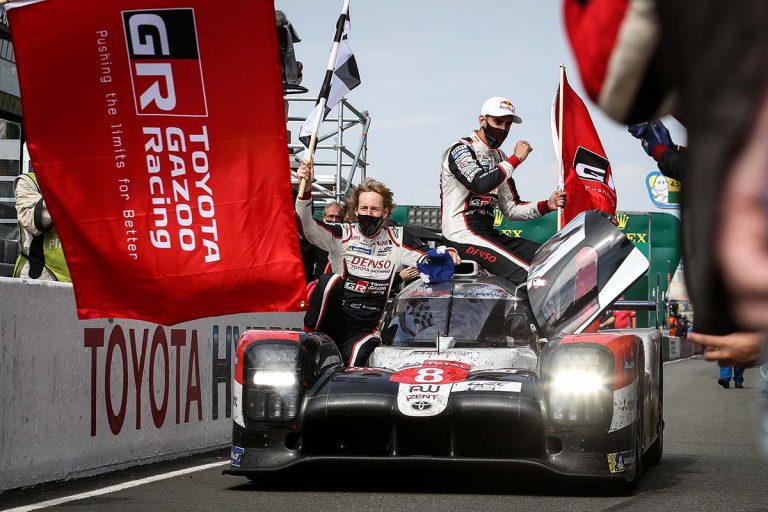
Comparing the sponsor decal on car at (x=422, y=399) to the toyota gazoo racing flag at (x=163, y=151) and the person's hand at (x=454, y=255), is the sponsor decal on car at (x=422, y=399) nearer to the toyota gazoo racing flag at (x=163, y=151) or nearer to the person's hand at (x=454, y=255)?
the person's hand at (x=454, y=255)

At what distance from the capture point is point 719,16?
94 cm

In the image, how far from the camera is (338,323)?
8430 mm

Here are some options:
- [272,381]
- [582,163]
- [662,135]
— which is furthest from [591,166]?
[662,135]

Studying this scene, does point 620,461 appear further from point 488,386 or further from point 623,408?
point 488,386

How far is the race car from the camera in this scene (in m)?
6.67

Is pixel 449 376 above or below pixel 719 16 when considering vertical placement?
below

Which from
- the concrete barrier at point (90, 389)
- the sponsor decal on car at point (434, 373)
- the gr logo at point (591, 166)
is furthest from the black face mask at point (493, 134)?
the concrete barrier at point (90, 389)

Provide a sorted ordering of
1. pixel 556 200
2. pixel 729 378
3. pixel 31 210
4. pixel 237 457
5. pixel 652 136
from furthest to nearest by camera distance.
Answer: pixel 729 378 < pixel 556 200 < pixel 31 210 < pixel 237 457 < pixel 652 136

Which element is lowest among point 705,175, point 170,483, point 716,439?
point 716,439

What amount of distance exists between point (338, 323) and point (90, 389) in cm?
172

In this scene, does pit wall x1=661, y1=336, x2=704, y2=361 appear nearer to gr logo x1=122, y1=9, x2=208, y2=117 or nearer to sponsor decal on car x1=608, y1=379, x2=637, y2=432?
sponsor decal on car x1=608, y1=379, x2=637, y2=432

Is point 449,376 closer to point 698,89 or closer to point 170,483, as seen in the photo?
point 170,483

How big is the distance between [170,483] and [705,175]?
673 centimetres

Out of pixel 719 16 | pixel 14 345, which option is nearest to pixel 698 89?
pixel 719 16
